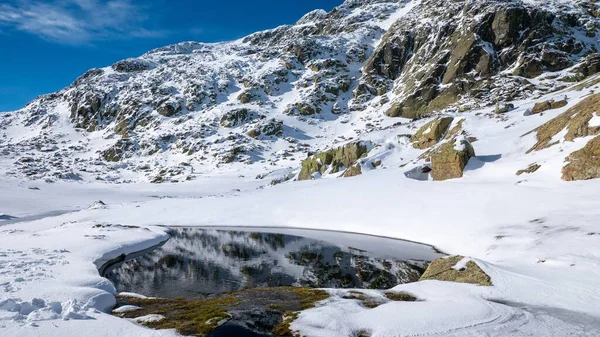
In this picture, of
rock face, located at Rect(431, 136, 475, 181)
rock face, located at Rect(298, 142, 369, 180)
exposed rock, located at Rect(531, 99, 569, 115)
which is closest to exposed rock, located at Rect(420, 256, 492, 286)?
rock face, located at Rect(431, 136, 475, 181)

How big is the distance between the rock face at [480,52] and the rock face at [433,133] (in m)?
57.9

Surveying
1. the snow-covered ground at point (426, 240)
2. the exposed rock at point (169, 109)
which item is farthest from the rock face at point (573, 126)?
the exposed rock at point (169, 109)

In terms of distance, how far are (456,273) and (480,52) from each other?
135 metres

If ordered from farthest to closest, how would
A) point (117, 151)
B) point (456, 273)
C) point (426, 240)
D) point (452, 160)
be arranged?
point (117, 151) → point (452, 160) → point (426, 240) → point (456, 273)

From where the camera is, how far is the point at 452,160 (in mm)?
39594

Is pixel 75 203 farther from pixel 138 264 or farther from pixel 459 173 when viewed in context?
pixel 459 173

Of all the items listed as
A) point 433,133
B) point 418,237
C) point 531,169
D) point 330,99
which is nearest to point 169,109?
point 330,99

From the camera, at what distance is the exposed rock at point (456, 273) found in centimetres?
1503

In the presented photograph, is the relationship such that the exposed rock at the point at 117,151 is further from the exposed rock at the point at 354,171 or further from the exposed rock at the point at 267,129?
the exposed rock at the point at 354,171

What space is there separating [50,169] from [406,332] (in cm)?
15625

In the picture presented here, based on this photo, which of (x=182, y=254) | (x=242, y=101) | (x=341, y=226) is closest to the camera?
(x=182, y=254)

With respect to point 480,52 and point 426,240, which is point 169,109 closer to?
point 480,52

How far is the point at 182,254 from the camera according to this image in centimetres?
2936

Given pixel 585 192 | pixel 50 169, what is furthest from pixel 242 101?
pixel 585 192
